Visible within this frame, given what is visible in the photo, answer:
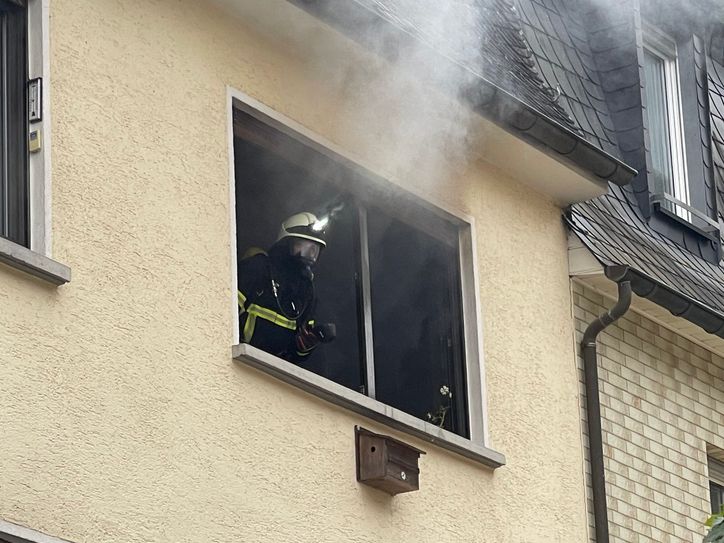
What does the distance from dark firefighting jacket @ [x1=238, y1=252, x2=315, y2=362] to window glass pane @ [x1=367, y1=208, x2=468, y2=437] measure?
63 cm

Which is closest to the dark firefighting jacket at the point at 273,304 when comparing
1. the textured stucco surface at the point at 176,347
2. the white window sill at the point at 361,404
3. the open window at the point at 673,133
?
the white window sill at the point at 361,404

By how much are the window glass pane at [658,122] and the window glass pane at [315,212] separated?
145 inches

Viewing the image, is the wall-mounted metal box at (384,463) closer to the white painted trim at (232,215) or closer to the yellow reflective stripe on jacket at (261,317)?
the yellow reflective stripe on jacket at (261,317)

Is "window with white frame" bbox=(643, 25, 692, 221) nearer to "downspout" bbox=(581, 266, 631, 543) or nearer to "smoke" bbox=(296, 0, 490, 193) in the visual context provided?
"downspout" bbox=(581, 266, 631, 543)

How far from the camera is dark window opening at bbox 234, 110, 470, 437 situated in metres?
9.26

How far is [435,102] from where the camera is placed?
9.84 meters

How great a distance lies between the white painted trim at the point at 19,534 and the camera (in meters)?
6.73

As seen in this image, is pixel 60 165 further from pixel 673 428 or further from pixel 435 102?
pixel 673 428

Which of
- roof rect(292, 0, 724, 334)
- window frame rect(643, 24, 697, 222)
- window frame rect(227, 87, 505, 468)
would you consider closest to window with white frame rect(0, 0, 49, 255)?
window frame rect(227, 87, 505, 468)

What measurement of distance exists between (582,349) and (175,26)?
3382mm

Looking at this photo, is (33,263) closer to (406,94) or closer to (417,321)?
(406,94)

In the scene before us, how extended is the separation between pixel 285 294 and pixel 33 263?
83.5 inches

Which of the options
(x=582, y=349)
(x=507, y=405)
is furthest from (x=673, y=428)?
(x=507, y=405)

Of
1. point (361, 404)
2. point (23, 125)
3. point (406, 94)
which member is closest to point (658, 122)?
point (406, 94)
